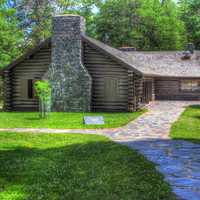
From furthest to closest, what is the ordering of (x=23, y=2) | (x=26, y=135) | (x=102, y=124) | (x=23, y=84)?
(x=23, y=2)
(x=23, y=84)
(x=102, y=124)
(x=26, y=135)

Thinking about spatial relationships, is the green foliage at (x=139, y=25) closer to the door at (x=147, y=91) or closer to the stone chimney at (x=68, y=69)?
the door at (x=147, y=91)

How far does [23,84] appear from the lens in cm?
2950

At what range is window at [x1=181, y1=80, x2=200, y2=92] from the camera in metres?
41.6

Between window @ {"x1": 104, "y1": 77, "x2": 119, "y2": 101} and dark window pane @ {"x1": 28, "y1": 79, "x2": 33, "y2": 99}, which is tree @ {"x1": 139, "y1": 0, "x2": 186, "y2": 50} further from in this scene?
dark window pane @ {"x1": 28, "y1": 79, "x2": 33, "y2": 99}

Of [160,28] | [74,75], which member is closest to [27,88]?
[74,75]

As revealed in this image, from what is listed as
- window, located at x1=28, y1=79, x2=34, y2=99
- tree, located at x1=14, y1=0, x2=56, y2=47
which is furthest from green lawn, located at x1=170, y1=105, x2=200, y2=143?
tree, located at x1=14, y1=0, x2=56, y2=47

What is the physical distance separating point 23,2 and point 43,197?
149 feet

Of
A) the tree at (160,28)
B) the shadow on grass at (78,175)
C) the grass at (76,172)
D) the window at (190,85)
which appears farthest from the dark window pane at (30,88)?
the tree at (160,28)

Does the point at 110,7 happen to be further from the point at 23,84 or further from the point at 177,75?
the point at 23,84

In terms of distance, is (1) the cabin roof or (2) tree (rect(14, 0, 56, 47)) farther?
(2) tree (rect(14, 0, 56, 47))

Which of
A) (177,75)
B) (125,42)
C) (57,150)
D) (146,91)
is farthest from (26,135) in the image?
(125,42)

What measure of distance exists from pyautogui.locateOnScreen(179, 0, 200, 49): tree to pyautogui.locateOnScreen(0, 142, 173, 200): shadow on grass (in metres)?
53.0

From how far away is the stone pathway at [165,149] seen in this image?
8117mm

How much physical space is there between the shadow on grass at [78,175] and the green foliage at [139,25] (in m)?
49.3
